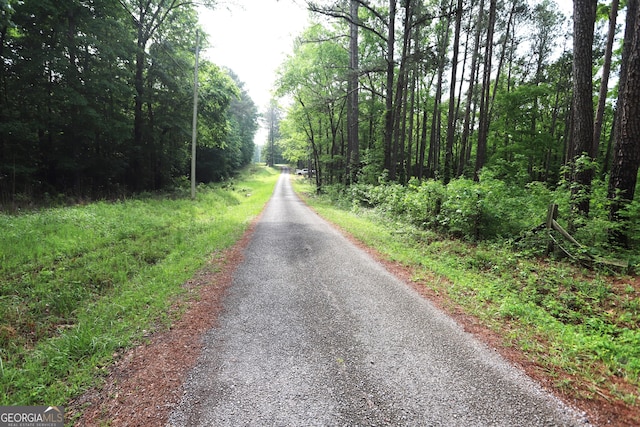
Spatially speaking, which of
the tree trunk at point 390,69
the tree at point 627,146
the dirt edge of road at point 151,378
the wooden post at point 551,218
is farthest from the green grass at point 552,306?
the tree trunk at point 390,69

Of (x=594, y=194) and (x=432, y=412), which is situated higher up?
(x=594, y=194)

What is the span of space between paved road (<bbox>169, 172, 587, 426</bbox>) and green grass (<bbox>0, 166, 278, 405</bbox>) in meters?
1.14

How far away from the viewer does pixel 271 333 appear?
3.51m

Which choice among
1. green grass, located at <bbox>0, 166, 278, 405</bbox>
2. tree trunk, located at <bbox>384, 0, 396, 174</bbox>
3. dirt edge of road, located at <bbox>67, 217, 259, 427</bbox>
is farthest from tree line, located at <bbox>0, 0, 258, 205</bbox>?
tree trunk, located at <bbox>384, 0, 396, 174</bbox>

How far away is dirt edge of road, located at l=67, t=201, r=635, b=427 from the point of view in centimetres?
231

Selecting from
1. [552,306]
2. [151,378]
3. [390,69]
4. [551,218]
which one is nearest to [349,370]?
[151,378]

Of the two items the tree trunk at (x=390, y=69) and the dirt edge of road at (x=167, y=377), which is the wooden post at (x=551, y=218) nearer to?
the dirt edge of road at (x=167, y=377)

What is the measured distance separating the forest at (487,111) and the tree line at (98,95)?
28.0 feet

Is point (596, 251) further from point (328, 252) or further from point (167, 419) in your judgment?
point (167, 419)

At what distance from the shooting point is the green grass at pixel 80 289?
113 inches

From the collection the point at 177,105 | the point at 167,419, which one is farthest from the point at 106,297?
the point at 177,105

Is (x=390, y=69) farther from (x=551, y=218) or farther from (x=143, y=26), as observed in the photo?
(x=143, y=26)

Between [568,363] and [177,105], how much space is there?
2210 cm

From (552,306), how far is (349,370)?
341 centimetres
